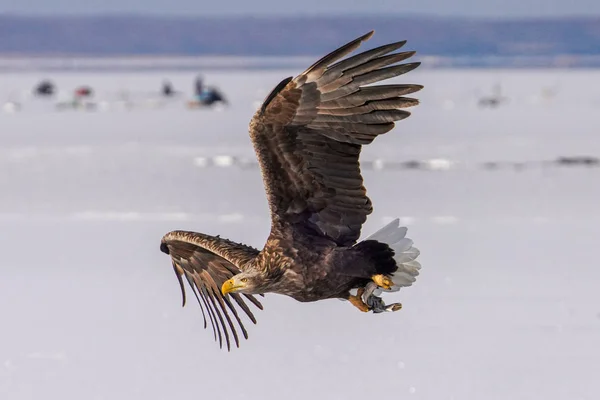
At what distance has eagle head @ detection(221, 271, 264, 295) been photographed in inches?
245

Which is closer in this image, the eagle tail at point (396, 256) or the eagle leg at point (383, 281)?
the eagle leg at point (383, 281)

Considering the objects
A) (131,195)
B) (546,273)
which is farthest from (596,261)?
(131,195)

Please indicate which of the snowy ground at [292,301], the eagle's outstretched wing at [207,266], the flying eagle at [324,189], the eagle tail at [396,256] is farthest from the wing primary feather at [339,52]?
the snowy ground at [292,301]

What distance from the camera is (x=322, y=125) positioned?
5973 millimetres

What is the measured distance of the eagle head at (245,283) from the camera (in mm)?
6215

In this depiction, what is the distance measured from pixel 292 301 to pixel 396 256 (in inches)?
122

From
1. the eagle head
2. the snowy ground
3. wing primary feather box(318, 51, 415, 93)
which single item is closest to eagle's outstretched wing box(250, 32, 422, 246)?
wing primary feather box(318, 51, 415, 93)

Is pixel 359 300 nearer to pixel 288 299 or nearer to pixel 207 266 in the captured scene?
pixel 207 266

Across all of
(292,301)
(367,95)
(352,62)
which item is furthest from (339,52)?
(292,301)

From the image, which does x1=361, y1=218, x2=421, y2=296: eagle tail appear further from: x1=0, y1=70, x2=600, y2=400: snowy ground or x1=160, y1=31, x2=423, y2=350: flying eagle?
x1=0, y1=70, x2=600, y2=400: snowy ground

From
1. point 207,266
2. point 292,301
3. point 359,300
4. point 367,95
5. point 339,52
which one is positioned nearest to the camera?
point 339,52

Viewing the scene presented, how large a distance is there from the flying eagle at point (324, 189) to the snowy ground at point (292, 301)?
0.98m

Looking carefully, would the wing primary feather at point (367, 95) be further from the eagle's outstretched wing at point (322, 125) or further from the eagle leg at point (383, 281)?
the eagle leg at point (383, 281)

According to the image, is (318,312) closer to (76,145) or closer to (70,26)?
(76,145)
